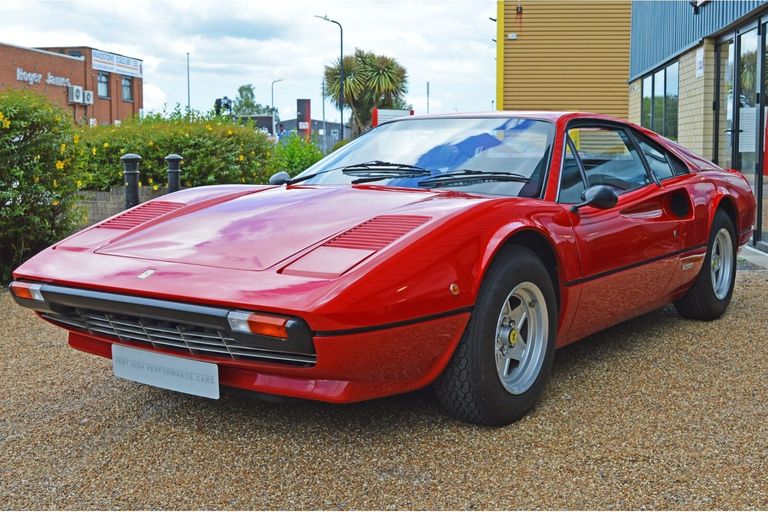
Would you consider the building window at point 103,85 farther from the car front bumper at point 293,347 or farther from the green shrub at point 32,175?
the car front bumper at point 293,347

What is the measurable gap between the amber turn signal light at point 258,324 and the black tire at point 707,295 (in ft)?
10.2

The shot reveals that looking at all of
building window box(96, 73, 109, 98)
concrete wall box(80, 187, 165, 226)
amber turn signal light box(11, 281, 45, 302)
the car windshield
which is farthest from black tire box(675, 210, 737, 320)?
building window box(96, 73, 109, 98)

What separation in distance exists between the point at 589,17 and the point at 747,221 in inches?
613

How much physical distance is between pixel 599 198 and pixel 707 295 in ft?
5.62

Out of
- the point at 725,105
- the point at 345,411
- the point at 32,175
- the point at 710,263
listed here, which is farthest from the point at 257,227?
the point at 725,105

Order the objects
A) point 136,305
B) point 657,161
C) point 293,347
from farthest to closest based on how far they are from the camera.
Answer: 1. point 657,161
2. point 136,305
3. point 293,347

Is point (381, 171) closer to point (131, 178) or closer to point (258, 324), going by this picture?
point (258, 324)

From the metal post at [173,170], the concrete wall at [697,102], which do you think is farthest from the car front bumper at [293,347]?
the concrete wall at [697,102]

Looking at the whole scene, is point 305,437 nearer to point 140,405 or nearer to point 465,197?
point 140,405

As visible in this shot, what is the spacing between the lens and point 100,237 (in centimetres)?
344

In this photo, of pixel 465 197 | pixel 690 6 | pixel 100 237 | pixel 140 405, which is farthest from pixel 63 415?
pixel 690 6

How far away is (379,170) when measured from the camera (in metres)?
3.87

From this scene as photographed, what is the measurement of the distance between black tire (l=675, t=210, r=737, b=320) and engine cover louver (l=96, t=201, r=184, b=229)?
9.90 ft

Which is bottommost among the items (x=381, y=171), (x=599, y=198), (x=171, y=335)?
(x=171, y=335)
